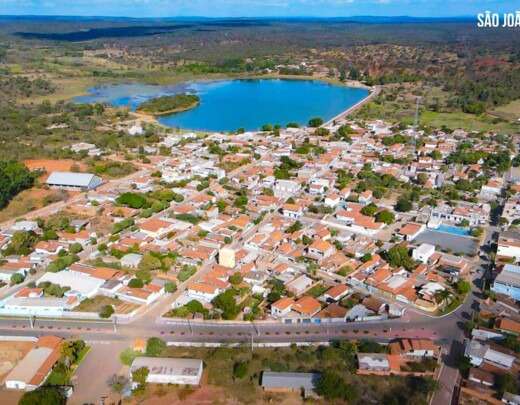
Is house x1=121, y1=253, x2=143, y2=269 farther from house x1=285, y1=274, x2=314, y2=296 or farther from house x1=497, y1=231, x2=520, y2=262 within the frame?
house x1=497, y1=231, x2=520, y2=262

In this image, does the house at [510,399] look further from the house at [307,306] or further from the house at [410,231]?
the house at [410,231]

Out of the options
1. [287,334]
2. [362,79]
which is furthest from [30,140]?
[362,79]

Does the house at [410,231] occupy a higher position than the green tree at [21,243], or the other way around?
the green tree at [21,243]

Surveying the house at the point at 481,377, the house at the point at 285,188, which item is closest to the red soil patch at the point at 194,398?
the house at the point at 481,377

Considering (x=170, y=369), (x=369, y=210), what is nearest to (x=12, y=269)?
(x=170, y=369)

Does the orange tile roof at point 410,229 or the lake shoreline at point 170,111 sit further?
the lake shoreline at point 170,111

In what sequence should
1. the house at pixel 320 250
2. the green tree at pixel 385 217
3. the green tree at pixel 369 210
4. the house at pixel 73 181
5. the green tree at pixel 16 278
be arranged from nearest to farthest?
the green tree at pixel 16 278 → the house at pixel 320 250 → the green tree at pixel 385 217 → the green tree at pixel 369 210 → the house at pixel 73 181
